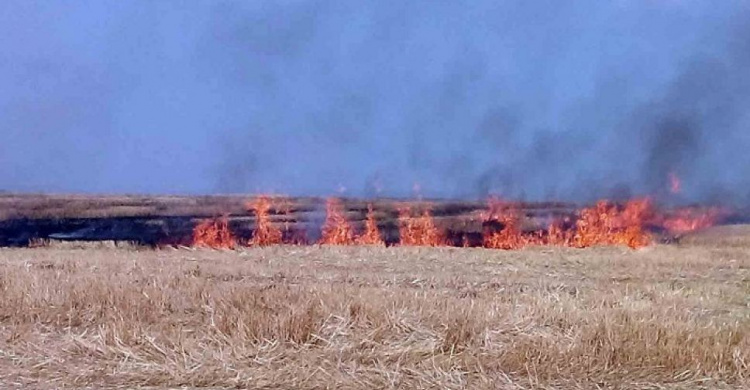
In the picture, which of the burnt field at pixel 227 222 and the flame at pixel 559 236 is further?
the burnt field at pixel 227 222

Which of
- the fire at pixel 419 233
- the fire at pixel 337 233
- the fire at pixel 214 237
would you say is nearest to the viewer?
the fire at pixel 214 237

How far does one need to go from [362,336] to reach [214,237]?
58.3ft

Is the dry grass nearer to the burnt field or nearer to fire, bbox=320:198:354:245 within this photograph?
fire, bbox=320:198:354:245

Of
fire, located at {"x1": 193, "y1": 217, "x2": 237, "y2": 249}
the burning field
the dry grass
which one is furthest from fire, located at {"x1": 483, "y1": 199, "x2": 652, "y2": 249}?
the dry grass

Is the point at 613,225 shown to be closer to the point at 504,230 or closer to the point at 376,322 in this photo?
the point at 504,230

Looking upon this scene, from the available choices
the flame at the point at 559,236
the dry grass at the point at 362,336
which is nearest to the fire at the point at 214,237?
the flame at the point at 559,236

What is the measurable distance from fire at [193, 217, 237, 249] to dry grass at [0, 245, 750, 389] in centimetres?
987

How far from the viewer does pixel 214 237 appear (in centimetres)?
2488

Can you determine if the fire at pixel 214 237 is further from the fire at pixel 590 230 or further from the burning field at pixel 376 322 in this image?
the fire at pixel 590 230

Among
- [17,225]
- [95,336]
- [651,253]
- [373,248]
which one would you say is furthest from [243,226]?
[95,336]

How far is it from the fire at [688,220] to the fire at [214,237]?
14679mm

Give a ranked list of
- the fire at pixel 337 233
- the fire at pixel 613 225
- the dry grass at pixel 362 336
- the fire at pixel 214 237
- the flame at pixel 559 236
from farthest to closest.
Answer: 1. the fire at pixel 337 233
2. the flame at pixel 559 236
3. the fire at pixel 613 225
4. the fire at pixel 214 237
5. the dry grass at pixel 362 336

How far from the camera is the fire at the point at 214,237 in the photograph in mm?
22805

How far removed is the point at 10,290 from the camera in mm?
9977
